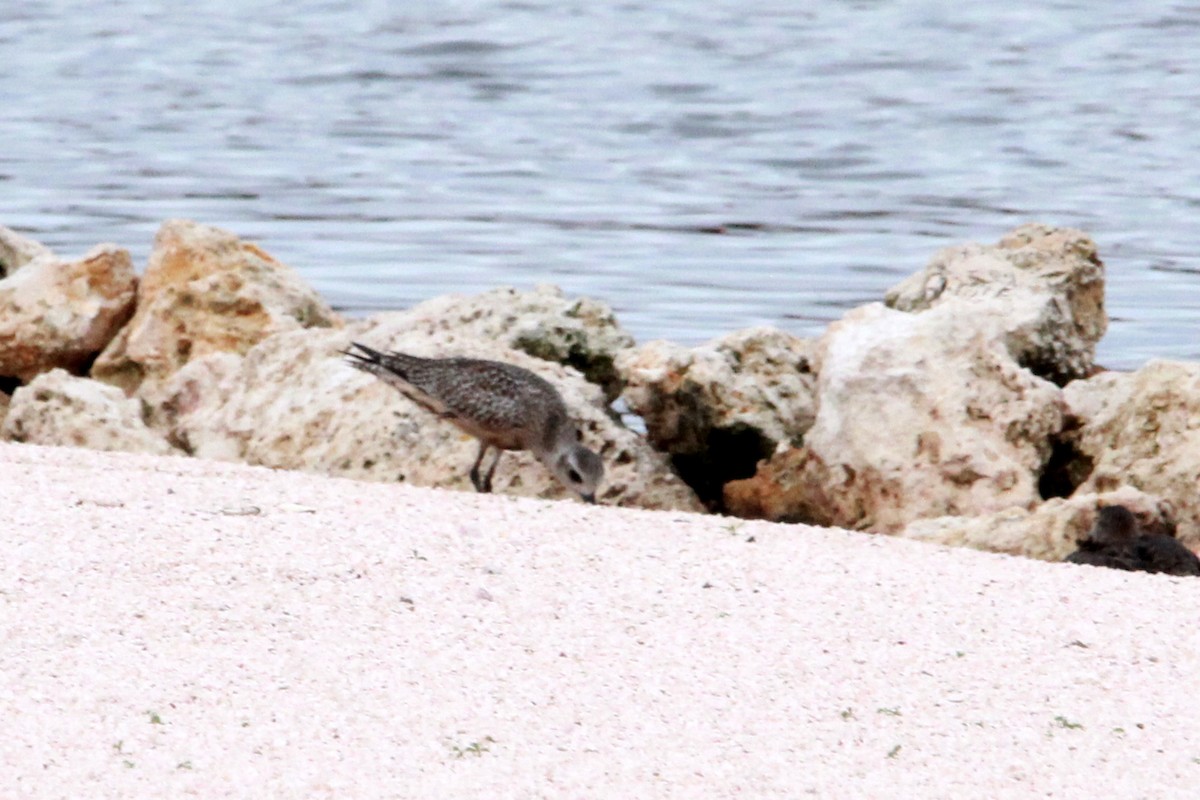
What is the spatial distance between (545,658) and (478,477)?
139 inches

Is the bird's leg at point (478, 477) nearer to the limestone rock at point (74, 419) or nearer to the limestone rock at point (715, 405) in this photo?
the limestone rock at point (715, 405)

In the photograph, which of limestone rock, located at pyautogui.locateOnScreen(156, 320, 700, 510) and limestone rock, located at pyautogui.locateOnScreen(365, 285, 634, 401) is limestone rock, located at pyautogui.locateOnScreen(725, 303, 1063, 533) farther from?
limestone rock, located at pyautogui.locateOnScreen(365, 285, 634, 401)

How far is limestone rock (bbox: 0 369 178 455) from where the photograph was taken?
891cm

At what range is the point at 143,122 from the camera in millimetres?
22891

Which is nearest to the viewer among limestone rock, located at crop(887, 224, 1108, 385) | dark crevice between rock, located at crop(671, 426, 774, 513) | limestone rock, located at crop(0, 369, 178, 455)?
limestone rock, located at crop(0, 369, 178, 455)

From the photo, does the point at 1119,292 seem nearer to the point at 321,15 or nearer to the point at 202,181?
the point at 202,181

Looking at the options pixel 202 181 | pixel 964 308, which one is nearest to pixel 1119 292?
pixel 964 308

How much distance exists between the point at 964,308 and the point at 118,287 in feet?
12.5

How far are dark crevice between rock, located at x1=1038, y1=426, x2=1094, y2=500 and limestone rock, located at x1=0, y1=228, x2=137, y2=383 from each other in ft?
13.6

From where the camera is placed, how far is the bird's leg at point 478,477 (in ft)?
27.9

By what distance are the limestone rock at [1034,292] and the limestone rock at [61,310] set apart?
339 centimetres

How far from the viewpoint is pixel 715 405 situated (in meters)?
8.95

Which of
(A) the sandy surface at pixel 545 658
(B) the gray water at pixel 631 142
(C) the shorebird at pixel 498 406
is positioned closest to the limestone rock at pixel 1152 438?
(C) the shorebird at pixel 498 406

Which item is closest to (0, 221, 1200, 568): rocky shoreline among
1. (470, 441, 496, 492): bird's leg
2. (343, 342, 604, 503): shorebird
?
(470, 441, 496, 492): bird's leg
